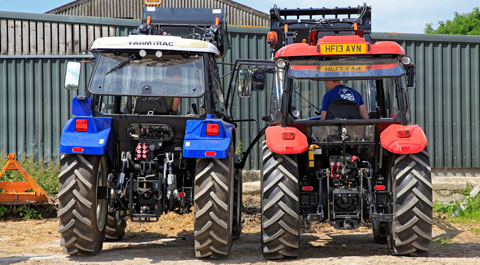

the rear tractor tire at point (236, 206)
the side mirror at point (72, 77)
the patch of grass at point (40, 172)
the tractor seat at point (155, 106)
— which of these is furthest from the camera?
the patch of grass at point (40, 172)

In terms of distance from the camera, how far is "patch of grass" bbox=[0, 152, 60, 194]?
481 inches

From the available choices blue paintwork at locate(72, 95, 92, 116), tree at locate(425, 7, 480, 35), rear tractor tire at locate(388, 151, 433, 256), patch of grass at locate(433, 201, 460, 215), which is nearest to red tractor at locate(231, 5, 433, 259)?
rear tractor tire at locate(388, 151, 433, 256)

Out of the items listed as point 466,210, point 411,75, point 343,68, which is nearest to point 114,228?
point 343,68

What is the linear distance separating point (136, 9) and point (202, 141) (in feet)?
73.6

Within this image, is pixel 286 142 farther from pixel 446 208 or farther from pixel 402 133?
pixel 446 208

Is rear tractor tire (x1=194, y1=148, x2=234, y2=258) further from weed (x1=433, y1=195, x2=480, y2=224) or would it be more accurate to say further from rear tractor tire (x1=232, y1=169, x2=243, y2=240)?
weed (x1=433, y1=195, x2=480, y2=224)

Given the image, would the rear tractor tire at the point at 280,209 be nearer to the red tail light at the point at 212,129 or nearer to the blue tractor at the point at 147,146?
the blue tractor at the point at 147,146

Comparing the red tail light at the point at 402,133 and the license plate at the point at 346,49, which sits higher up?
the license plate at the point at 346,49

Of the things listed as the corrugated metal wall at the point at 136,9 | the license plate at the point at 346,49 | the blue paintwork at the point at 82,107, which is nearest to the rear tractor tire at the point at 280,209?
the license plate at the point at 346,49

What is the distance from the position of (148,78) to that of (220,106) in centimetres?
113

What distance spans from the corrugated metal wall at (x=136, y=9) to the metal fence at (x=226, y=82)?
14.7 metres

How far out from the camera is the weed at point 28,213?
11.1m

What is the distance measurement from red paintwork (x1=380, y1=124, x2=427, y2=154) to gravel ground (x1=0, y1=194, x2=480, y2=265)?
1.19 m

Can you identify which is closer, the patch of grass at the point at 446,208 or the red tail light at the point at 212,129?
the red tail light at the point at 212,129
